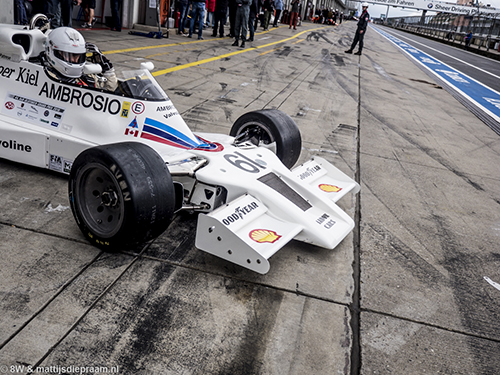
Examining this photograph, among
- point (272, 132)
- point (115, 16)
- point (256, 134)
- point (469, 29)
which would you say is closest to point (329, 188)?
point (272, 132)

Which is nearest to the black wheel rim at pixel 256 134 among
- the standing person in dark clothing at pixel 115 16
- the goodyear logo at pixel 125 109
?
the goodyear logo at pixel 125 109

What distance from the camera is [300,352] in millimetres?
2533

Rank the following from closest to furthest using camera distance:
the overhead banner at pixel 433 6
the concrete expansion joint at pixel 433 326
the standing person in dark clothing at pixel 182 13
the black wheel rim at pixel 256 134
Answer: the concrete expansion joint at pixel 433 326 < the black wheel rim at pixel 256 134 < the standing person in dark clothing at pixel 182 13 < the overhead banner at pixel 433 6

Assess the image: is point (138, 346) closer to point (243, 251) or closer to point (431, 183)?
point (243, 251)

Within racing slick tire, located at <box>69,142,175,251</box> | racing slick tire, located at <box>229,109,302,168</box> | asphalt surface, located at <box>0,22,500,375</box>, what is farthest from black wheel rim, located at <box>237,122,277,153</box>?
racing slick tire, located at <box>69,142,175,251</box>

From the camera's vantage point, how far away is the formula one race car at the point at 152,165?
2967 mm

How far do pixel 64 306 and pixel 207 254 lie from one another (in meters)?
1.08

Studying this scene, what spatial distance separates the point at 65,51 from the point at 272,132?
2166mm

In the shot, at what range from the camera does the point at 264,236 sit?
3092 millimetres

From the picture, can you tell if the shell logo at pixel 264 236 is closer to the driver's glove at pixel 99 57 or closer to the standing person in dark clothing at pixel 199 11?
the driver's glove at pixel 99 57

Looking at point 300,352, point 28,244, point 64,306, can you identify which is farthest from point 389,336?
point 28,244

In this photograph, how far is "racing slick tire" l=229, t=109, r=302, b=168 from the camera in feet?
15.0

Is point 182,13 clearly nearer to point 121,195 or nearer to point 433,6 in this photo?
point 121,195

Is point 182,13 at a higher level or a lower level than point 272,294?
higher
